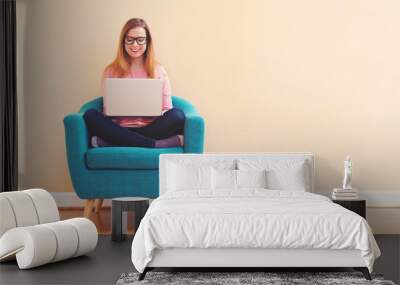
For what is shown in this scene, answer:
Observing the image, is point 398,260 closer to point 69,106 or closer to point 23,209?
point 23,209

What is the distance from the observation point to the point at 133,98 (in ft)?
25.9

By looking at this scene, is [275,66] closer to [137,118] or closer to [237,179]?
[137,118]

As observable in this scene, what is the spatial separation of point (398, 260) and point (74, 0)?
4699mm

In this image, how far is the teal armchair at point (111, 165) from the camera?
24.6 feet

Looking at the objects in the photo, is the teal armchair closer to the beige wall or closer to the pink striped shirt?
the pink striped shirt

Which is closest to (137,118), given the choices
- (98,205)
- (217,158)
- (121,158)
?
(121,158)

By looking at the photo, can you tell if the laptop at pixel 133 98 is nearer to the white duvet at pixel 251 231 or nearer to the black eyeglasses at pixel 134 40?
the black eyeglasses at pixel 134 40

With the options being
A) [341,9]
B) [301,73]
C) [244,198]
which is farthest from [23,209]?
[341,9]

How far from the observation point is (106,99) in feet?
26.2

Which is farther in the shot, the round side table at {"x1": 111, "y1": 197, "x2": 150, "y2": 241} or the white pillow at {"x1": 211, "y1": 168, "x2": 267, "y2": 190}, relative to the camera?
the round side table at {"x1": 111, "y1": 197, "x2": 150, "y2": 241}

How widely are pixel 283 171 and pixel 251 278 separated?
1956mm

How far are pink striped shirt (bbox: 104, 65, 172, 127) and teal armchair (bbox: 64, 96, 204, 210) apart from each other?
0.34m

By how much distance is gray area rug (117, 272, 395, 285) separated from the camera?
4.72 metres

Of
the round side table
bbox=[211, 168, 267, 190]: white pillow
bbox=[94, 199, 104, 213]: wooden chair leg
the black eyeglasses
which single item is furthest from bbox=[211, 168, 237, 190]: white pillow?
the black eyeglasses
